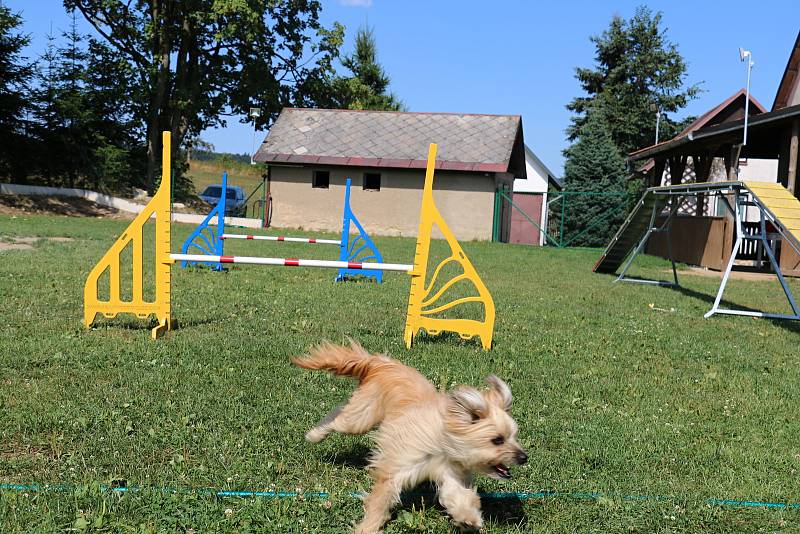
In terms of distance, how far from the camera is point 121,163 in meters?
33.1

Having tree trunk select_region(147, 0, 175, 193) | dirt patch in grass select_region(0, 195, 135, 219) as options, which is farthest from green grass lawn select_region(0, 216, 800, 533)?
tree trunk select_region(147, 0, 175, 193)

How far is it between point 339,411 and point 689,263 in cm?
1988

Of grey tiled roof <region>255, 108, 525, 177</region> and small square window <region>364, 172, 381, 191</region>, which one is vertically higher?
grey tiled roof <region>255, 108, 525, 177</region>

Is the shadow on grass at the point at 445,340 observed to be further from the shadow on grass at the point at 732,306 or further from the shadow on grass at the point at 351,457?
the shadow on grass at the point at 732,306

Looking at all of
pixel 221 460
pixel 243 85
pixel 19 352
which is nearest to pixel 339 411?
pixel 221 460

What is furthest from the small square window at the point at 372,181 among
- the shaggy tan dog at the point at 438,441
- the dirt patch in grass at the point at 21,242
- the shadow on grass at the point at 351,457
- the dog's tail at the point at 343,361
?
the shaggy tan dog at the point at 438,441

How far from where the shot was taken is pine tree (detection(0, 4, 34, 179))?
2769 centimetres

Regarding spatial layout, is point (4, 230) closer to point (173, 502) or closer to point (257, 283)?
point (257, 283)

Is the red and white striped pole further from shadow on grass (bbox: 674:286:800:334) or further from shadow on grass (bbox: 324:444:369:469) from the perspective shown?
shadow on grass (bbox: 674:286:800:334)

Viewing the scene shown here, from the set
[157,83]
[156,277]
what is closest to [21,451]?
[156,277]

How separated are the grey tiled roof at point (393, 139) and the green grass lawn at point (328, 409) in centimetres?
2135

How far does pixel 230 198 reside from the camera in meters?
38.0

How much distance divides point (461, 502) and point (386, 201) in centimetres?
2901

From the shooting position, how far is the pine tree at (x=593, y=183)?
31.5m
